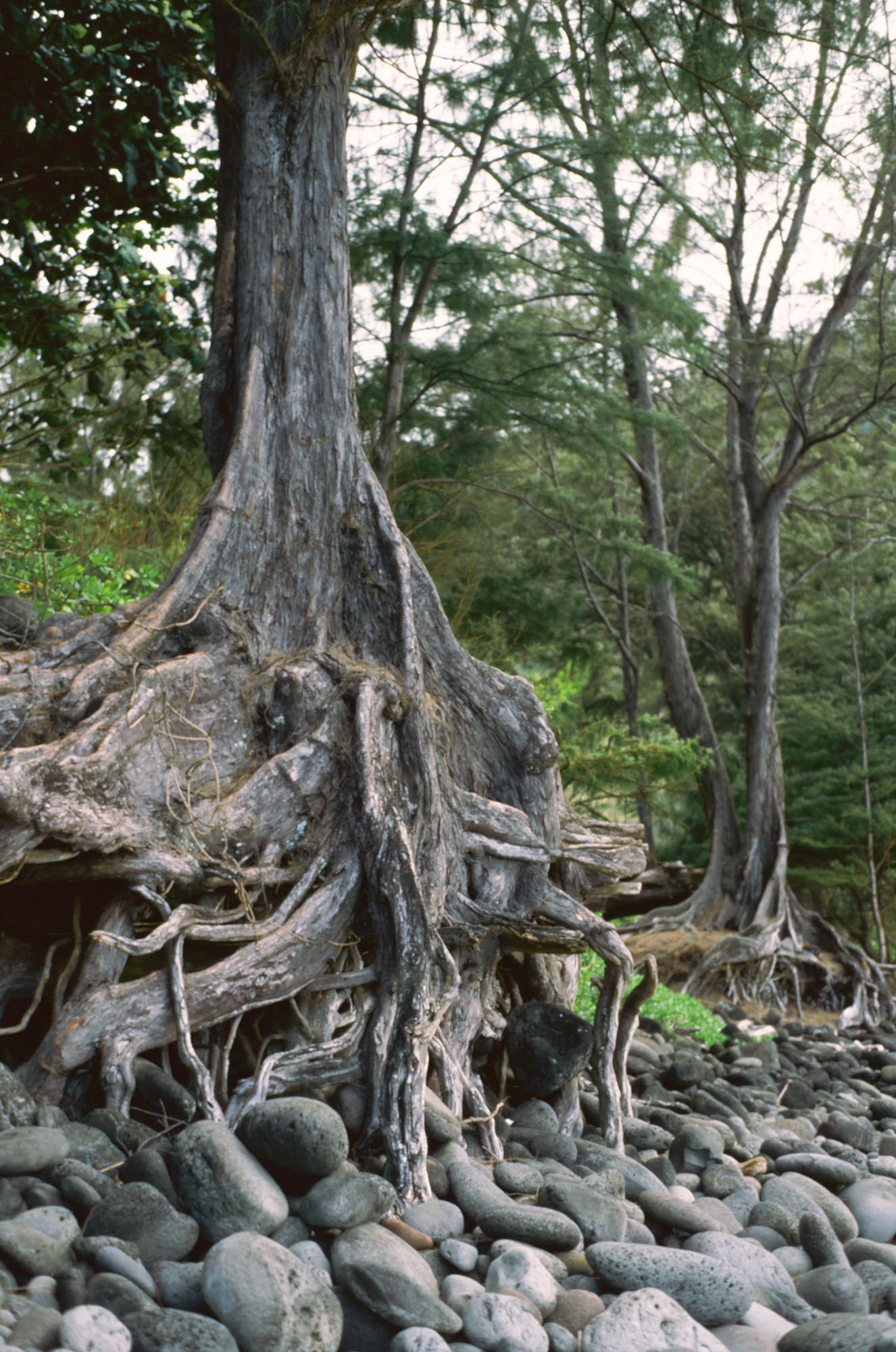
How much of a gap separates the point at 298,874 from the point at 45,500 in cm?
470

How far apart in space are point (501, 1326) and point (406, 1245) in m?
0.46

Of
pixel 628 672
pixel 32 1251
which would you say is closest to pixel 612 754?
pixel 628 672

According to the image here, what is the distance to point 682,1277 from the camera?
3631mm

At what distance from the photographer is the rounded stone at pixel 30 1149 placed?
3311 millimetres

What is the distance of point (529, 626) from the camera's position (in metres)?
15.6

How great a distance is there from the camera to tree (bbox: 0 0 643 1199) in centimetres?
415

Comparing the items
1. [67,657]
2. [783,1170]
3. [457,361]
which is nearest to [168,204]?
[457,361]

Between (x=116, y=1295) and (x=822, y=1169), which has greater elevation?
(x=116, y=1295)

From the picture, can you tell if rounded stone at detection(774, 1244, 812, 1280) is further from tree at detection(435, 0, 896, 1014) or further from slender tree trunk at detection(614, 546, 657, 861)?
slender tree trunk at detection(614, 546, 657, 861)

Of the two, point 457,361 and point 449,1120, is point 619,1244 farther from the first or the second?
point 457,361

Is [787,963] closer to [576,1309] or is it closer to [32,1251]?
[576,1309]

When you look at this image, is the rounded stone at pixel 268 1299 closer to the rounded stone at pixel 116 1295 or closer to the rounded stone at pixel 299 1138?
the rounded stone at pixel 116 1295

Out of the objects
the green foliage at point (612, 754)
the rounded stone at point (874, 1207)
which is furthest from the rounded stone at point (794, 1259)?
the green foliage at point (612, 754)

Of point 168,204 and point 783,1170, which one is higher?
point 168,204
